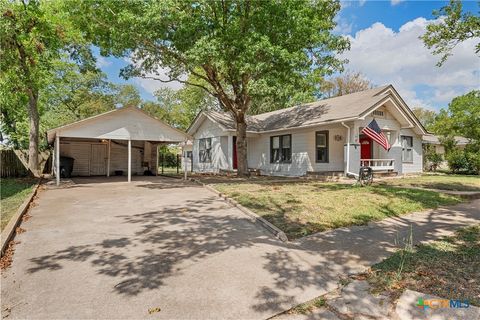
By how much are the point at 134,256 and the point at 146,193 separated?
6.65 meters

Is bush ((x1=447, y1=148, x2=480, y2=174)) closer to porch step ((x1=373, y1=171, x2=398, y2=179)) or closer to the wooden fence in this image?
porch step ((x1=373, y1=171, x2=398, y2=179))

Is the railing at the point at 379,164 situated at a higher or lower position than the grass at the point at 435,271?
higher

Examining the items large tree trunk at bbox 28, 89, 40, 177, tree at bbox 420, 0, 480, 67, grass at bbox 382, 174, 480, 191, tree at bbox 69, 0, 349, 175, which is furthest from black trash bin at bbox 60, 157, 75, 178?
tree at bbox 420, 0, 480, 67

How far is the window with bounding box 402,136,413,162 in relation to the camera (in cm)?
1961

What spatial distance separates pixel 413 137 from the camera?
20.2 m

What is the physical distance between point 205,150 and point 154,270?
748 inches

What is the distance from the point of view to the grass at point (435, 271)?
10.8 feet

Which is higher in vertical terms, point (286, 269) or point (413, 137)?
point (413, 137)

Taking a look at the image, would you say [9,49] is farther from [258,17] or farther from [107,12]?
[258,17]

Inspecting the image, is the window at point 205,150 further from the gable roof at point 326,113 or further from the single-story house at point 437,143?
the single-story house at point 437,143

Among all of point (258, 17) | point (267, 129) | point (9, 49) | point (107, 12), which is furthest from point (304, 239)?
point (9, 49)

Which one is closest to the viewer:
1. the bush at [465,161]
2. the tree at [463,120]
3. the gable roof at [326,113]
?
the gable roof at [326,113]

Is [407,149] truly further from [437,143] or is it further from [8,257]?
[8,257]

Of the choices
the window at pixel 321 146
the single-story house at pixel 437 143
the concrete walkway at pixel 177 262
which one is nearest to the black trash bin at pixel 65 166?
the concrete walkway at pixel 177 262
